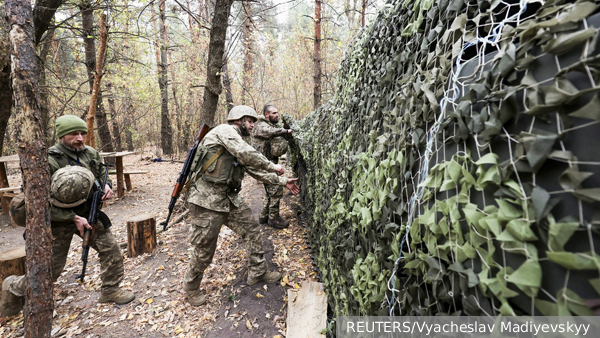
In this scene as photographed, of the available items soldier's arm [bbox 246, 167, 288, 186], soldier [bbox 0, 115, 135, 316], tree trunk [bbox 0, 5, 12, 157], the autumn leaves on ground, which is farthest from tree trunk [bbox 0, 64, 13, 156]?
soldier's arm [bbox 246, 167, 288, 186]

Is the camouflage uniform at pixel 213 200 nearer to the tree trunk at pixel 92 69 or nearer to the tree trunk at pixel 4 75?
the tree trunk at pixel 92 69

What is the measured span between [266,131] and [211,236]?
8.98 feet

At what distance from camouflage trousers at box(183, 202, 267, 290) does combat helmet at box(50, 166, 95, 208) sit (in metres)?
1.20

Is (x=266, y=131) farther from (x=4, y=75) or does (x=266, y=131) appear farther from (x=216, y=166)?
(x=4, y=75)

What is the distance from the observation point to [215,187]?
11.0 feet

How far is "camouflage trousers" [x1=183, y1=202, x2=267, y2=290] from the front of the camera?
3.28 metres

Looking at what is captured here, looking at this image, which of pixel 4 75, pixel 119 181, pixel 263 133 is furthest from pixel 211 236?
pixel 4 75

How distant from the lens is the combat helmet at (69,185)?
283 cm

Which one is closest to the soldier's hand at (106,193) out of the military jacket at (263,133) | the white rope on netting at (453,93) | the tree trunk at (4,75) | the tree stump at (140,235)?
the tree stump at (140,235)

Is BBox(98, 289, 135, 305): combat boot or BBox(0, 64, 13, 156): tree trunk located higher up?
BBox(0, 64, 13, 156): tree trunk

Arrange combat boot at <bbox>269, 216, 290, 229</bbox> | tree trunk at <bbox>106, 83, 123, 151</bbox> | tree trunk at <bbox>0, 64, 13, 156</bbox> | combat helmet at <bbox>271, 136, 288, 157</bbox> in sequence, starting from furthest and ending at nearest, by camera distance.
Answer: tree trunk at <bbox>106, 83, 123, 151</bbox> → combat helmet at <bbox>271, 136, 288, 157</bbox> → tree trunk at <bbox>0, 64, 13, 156</bbox> → combat boot at <bbox>269, 216, 290, 229</bbox>

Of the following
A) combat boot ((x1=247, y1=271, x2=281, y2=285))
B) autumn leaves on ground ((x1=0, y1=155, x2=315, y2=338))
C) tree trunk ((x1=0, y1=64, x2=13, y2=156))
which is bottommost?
autumn leaves on ground ((x1=0, y1=155, x2=315, y2=338))

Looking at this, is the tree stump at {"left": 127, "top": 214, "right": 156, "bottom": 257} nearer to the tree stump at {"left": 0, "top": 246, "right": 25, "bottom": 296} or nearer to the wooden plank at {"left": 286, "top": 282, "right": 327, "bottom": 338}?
the tree stump at {"left": 0, "top": 246, "right": 25, "bottom": 296}

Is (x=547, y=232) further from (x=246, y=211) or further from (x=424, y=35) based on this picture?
(x=246, y=211)
